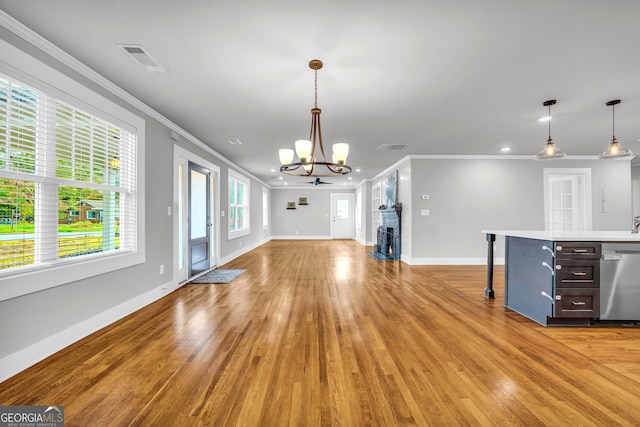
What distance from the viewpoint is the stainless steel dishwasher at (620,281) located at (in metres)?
2.82

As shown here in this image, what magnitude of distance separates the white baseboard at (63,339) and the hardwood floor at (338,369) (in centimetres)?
7

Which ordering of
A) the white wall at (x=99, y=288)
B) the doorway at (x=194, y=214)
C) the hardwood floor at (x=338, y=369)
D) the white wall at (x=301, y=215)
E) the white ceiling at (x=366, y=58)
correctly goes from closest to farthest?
the hardwood floor at (x=338, y=369)
the white ceiling at (x=366, y=58)
the white wall at (x=99, y=288)
the doorway at (x=194, y=214)
the white wall at (x=301, y=215)

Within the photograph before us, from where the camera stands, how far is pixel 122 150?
10.4ft

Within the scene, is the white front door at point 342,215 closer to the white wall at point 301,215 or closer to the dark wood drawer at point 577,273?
the white wall at point 301,215

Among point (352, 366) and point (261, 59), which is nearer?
point (352, 366)

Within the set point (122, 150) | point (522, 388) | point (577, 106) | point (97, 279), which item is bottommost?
point (522, 388)

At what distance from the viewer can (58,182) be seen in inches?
94.1

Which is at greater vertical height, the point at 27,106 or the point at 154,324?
the point at 27,106

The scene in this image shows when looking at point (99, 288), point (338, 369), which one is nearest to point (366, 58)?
point (338, 369)

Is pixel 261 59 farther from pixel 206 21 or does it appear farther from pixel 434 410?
pixel 434 410

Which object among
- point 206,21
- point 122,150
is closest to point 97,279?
point 122,150

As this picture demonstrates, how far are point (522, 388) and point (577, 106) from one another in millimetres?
3419

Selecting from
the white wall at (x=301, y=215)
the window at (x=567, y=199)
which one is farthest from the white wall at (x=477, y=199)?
the white wall at (x=301, y=215)

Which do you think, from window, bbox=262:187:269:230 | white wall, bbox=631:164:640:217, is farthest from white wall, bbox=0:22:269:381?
white wall, bbox=631:164:640:217
